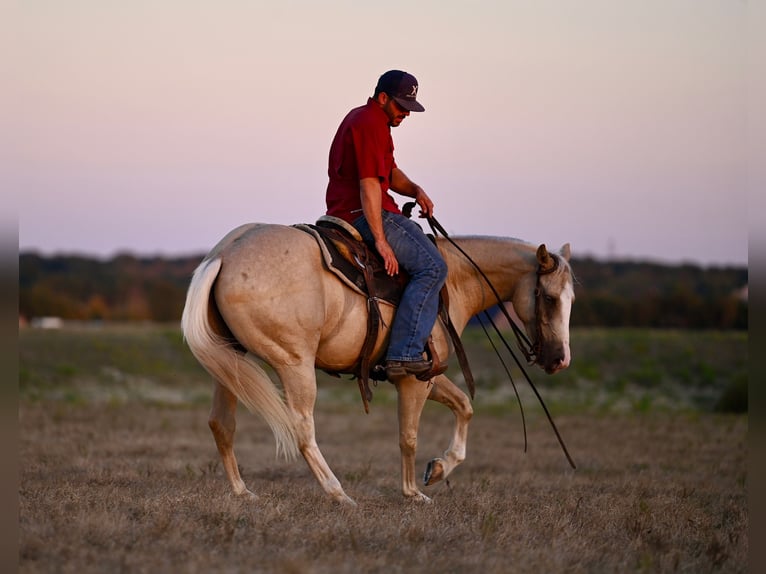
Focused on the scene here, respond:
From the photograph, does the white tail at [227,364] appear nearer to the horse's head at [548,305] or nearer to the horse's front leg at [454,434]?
the horse's front leg at [454,434]

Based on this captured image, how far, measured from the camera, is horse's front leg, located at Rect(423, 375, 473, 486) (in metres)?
8.10

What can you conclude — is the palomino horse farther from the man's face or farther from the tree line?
the tree line

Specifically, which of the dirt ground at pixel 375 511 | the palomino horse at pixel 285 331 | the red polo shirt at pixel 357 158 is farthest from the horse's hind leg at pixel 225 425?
the red polo shirt at pixel 357 158

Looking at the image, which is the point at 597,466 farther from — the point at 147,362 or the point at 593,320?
the point at 593,320

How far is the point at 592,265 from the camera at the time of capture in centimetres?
4606

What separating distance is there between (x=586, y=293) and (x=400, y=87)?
28.8 metres

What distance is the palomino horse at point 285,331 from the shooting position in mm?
7074

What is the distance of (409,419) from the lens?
8.16 m

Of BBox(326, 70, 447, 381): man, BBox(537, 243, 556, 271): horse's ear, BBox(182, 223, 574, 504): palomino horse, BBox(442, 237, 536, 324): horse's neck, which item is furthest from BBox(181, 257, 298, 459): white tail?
BBox(537, 243, 556, 271): horse's ear

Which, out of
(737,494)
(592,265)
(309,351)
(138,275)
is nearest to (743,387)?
(737,494)

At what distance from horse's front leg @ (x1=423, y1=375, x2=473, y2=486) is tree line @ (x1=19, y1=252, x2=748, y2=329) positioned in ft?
67.3

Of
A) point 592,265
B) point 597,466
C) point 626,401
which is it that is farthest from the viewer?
point 592,265

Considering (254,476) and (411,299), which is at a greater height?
(411,299)

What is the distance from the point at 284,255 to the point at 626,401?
17612mm
